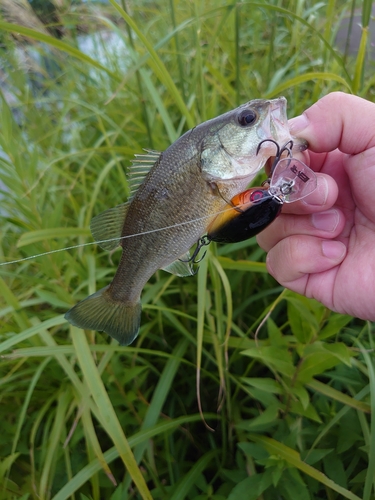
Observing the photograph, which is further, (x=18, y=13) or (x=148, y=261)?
(x=18, y=13)

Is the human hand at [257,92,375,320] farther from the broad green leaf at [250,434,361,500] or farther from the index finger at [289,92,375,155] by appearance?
the broad green leaf at [250,434,361,500]

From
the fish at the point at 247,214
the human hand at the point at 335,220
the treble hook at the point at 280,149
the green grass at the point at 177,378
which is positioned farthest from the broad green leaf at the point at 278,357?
the treble hook at the point at 280,149

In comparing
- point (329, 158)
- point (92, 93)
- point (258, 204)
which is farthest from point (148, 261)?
point (92, 93)

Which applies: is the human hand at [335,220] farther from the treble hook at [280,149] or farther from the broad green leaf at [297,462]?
the broad green leaf at [297,462]

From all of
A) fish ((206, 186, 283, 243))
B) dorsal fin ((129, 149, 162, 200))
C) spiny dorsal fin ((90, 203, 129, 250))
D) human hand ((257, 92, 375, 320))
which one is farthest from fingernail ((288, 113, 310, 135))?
spiny dorsal fin ((90, 203, 129, 250))

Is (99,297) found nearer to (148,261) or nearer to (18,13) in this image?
(148,261)

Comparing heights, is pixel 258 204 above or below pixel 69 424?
above

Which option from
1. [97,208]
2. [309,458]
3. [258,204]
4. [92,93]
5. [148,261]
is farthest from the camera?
[92,93]
